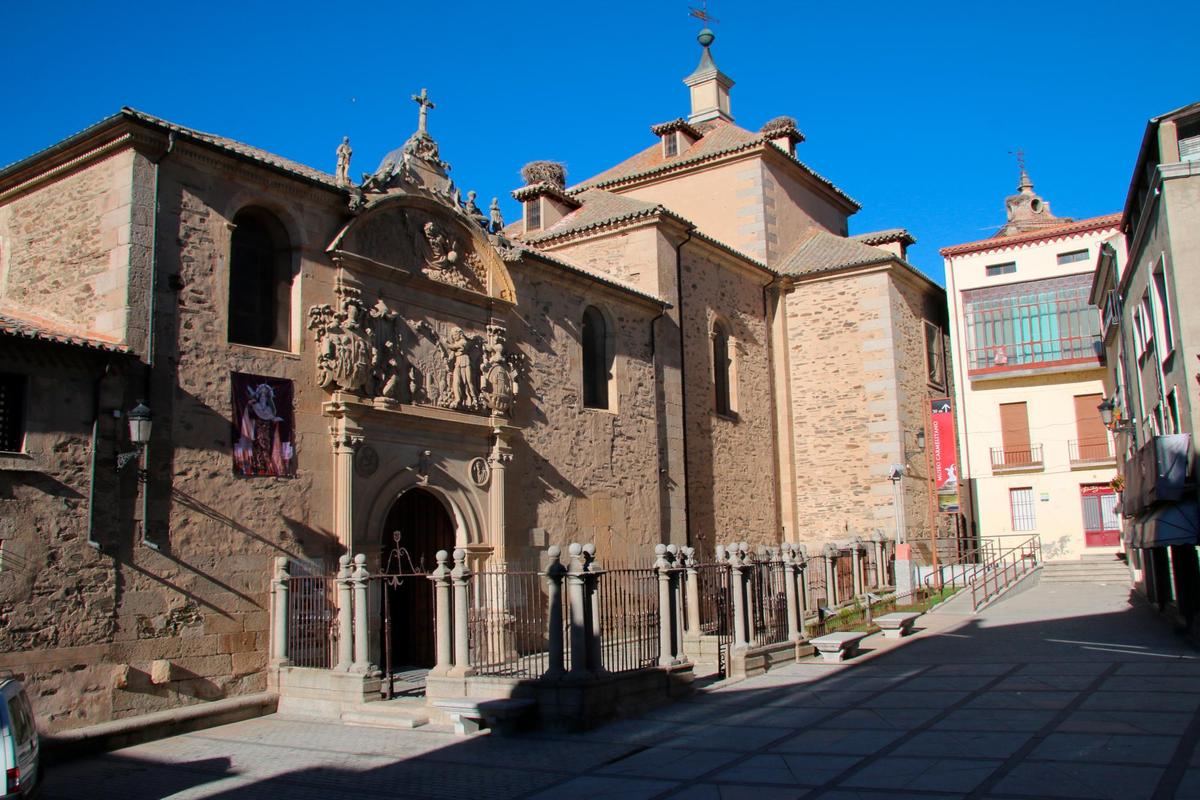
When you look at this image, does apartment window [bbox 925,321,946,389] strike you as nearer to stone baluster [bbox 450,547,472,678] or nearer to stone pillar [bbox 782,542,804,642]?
stone pillar [bbox 782,542,804,642]

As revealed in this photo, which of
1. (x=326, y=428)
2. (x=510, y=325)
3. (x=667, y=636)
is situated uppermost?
(x=510, y=325)

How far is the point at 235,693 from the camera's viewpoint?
12711 mm

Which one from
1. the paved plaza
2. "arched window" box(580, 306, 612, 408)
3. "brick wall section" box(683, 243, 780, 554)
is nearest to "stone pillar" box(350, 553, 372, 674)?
the paved plaza

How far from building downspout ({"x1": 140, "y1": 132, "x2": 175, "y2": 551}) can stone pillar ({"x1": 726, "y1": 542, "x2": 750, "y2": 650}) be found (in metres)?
7.62

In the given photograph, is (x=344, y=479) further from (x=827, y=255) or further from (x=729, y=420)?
(x=827, y=255)

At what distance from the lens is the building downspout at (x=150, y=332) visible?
39.5 ft

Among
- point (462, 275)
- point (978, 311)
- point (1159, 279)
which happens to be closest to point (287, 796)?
point (462, 275)

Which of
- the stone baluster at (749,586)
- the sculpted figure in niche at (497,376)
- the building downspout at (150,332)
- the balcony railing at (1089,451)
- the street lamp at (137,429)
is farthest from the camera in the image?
the balcony railing at (1089,451)

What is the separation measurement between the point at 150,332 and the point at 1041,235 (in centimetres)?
2515

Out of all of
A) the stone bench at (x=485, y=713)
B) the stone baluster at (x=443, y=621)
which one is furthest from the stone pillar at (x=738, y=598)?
the stone baluster at (x=443, y=621)

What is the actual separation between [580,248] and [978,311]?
1336 cm

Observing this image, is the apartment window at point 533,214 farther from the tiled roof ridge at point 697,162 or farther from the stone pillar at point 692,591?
the stone pillar at point 692,591

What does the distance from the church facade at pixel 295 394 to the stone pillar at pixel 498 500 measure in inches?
1.4

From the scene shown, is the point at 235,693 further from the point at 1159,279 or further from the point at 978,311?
the point at 978,311
